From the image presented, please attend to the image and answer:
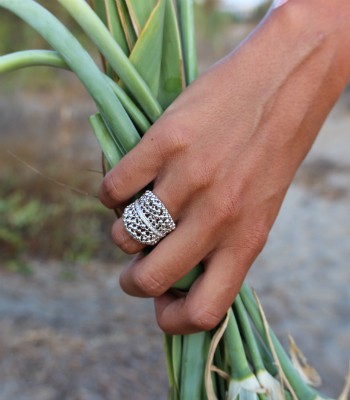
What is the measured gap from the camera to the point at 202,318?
2.08ft

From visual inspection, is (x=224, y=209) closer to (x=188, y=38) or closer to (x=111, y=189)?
(x=111, y=189)

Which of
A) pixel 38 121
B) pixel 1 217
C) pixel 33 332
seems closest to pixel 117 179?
pixel 33 332

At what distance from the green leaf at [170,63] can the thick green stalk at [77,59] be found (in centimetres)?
7

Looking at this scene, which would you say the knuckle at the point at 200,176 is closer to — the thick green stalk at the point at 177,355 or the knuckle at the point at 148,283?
the knuckle at the point at 148,283

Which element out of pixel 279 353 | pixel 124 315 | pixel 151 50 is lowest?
pixel 124 315

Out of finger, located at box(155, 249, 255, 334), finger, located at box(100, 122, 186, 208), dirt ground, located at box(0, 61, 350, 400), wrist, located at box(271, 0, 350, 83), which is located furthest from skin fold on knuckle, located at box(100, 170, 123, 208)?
dirt ground, located at box(0, 61, 350, 400)

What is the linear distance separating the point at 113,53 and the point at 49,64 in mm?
65

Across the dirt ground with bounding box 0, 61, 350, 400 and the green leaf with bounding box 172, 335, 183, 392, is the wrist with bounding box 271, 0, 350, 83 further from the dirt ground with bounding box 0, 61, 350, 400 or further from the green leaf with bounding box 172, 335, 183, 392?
the dirt ground with bounding box 0, 61, 350, 400

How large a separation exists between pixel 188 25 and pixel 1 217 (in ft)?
7.38

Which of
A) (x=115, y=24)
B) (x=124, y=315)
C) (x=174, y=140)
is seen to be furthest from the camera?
(x=124, y=315)

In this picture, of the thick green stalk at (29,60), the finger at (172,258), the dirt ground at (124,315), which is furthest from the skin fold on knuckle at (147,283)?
the dirt ground at (124,315)

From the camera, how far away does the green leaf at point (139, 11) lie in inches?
27.0

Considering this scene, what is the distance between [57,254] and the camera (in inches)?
108

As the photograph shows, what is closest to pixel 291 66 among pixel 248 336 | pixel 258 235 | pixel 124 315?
pixel 258 235
